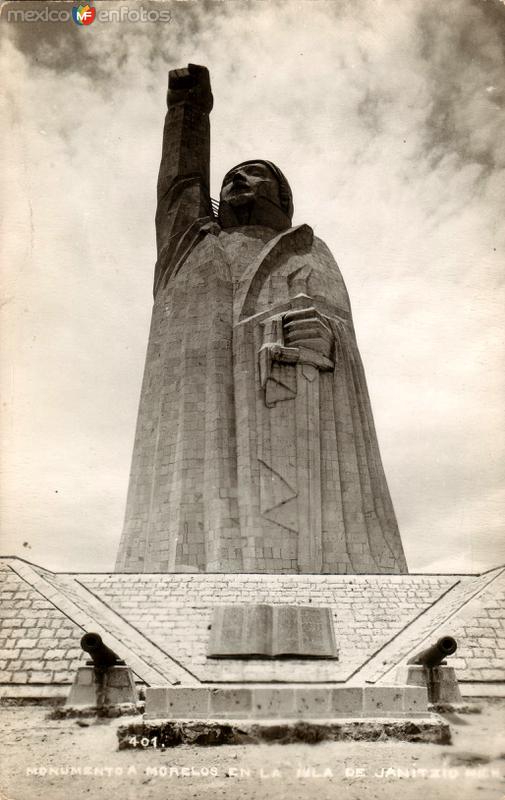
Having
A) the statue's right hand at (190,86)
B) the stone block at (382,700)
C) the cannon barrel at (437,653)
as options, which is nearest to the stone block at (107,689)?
the stone block at (382,700)

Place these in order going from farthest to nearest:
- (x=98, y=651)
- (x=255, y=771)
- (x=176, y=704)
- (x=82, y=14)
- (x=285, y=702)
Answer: (x=82, y=14), (x=98, y=651), (x=285, y=702), (x=176, y=704), (x=255, y=771)

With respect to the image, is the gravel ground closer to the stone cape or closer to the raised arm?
the stone cape

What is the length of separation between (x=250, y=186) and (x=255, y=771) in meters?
11.8

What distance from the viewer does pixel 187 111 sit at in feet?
49.3

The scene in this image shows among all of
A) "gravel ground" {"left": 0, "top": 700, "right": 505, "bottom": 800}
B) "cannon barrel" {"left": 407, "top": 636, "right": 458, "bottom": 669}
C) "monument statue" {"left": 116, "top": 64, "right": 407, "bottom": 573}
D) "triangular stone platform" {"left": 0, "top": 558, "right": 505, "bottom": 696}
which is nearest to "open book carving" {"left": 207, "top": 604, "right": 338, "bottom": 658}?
"triangular stone platform" {"left": 0, "top": 558, "right": 505, "bottom": 696}

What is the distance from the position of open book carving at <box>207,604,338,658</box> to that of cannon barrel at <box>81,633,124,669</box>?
1.34 meters

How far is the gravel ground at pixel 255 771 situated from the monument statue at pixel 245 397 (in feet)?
18.2

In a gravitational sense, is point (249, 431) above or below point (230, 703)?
above

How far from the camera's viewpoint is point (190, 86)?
1499 cm

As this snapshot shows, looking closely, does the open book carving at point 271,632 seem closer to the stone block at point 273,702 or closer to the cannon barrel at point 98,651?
the cannon barrel at point 98,651

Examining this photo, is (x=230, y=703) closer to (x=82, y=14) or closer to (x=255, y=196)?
(x=82, y=14)

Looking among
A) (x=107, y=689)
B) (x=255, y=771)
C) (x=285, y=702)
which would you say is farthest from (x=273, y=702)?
(x=107, y=689)

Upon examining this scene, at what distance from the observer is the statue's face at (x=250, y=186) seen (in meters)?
14.8

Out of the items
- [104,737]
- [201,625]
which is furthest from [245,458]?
[104,737]
